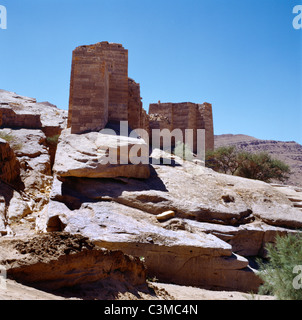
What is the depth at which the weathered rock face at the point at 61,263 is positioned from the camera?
339cm

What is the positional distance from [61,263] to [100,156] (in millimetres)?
4927

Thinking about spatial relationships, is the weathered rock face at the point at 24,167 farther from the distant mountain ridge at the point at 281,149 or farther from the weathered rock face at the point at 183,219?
the distant mountain ridge at the point at 281,149

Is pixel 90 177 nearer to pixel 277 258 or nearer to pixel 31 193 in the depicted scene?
pixel 31 193

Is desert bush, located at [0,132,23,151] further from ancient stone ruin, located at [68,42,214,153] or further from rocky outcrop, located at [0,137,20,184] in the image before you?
ancient stone ruin, located at [68,42,214,153]

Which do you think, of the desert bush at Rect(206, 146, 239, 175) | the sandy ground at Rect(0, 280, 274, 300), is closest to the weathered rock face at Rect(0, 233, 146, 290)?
the sandy ground at Rect(0, 280, 274, 300)

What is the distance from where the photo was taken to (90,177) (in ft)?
27.3

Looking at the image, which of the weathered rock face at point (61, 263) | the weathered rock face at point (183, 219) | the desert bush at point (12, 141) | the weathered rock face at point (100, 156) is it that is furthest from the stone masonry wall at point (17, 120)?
the weathered rock face at point (61, 263)

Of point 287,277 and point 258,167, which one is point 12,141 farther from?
point 258,167

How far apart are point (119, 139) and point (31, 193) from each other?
12.4 ft

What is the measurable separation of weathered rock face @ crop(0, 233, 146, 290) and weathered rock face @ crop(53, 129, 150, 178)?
13.3ft

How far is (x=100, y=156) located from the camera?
832 centimetres

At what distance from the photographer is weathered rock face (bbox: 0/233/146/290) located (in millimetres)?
3387

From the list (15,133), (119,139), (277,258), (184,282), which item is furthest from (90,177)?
(15,133)

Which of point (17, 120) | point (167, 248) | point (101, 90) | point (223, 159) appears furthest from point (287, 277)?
point (17, 120)
